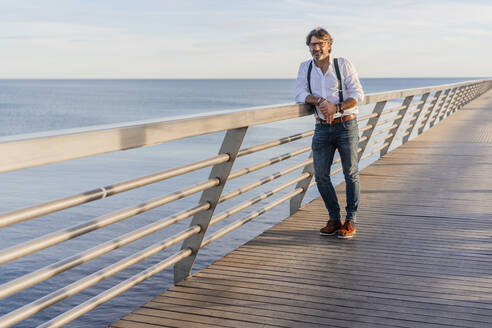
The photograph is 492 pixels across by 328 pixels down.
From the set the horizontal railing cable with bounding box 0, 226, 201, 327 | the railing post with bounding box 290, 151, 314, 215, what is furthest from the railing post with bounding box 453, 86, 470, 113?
the horizontal railing cable with bounding box 0, 226, 201, 327

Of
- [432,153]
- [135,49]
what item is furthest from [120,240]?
[135,49]

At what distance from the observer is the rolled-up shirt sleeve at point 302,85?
189 inches

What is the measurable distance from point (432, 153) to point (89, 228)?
9.00m

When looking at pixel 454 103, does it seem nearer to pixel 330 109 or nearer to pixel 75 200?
pixel 330 109

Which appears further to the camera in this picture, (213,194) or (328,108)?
(328,108)

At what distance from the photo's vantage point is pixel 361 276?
404 cm

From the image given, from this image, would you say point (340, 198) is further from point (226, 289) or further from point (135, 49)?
point (135, 49)

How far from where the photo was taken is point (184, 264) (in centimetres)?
399

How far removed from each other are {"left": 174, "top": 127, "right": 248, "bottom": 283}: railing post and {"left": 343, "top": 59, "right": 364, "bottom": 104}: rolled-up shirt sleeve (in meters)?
1.13

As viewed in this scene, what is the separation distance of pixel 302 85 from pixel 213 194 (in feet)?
4.54

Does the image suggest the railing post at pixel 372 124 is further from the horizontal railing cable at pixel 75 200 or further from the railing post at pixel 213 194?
the horizontal railing cable at pixel 75 200

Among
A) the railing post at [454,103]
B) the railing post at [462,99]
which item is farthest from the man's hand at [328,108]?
the railing post at [462,99]

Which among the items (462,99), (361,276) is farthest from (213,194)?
(462,99)

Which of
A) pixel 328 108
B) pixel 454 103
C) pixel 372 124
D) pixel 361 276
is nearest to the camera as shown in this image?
pixel 361 276
